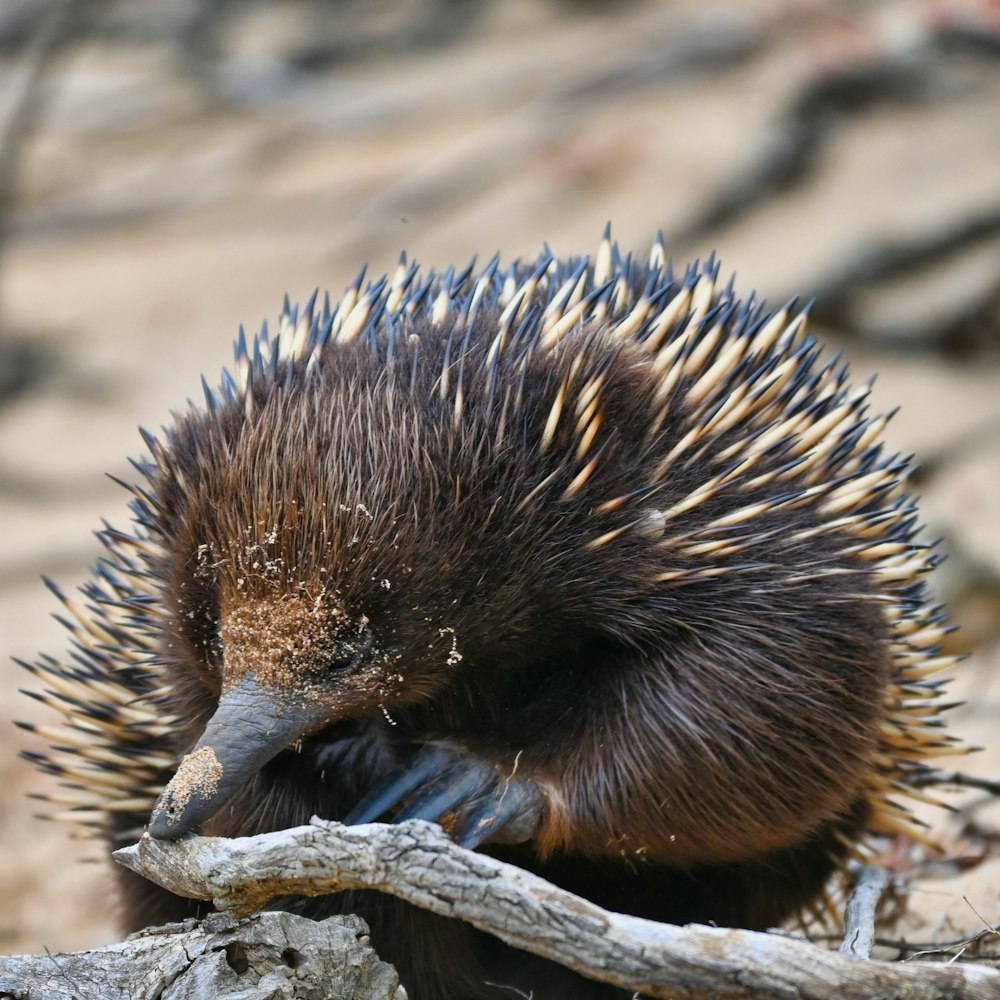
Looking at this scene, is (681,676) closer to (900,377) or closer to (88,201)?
(900,377)

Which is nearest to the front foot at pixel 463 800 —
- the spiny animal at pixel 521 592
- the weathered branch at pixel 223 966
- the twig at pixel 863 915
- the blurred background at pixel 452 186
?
the spiny animal at pixel 521 592

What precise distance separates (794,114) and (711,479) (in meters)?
8.69

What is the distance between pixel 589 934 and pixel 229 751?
657mm

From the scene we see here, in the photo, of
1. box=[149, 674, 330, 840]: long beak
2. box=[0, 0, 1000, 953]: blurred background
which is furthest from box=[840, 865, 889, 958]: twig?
box=[0, 0, 1000, 953]: blurred background

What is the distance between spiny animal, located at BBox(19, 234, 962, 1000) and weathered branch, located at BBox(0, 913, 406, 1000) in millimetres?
225

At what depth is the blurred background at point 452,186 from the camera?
8836 millimetres

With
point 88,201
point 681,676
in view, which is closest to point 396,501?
point 681,676

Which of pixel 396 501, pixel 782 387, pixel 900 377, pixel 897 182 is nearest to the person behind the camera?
pixel 396 501

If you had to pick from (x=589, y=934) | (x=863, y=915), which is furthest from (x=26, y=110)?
(x=589, y=934)

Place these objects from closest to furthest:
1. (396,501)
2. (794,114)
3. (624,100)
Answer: (396,501) < (794,114) < (624,100)

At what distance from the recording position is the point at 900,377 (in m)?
8.75

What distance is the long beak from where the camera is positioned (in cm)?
229

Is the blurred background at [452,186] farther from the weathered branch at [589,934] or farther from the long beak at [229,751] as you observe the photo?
the weathered branch at [589,934]

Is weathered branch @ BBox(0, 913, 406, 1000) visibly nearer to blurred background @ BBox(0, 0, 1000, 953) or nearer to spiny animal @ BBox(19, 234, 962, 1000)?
spiny animal @ BBox(19, 234, 962, 1000)
